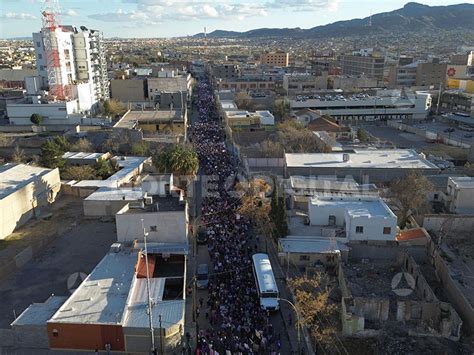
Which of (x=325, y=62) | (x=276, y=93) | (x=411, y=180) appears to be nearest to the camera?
(x=411, y=180)

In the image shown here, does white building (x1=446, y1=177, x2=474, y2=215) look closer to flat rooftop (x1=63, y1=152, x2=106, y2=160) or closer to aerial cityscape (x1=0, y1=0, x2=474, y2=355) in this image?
aerial cityscape (x1=0, y1=0, x2=474, y2=355)

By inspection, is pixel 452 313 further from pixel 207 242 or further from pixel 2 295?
pixel 2 295

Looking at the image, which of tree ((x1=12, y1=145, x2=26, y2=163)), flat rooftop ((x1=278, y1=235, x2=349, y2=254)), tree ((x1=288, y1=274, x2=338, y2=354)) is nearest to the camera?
tree ((x1=288, y1=274, x2=338, y2=354))

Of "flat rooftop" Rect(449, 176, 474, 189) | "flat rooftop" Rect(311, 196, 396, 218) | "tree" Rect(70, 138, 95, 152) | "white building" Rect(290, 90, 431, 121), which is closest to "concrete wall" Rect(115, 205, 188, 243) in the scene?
"flat rooftop" Rect(311, 196, 396, 218)

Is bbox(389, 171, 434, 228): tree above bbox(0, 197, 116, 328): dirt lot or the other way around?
Result: above

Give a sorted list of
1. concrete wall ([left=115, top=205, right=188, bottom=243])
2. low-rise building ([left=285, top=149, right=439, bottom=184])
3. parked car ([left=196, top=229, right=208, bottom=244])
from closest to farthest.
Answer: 1. concrete wall ([left=115, top=205, right=188, bottom=243])
2. parked car ([left=196, top=229, right=208, bottom=244])
3. low-rise building ([left=285, top=149, right=439, bottom=184])

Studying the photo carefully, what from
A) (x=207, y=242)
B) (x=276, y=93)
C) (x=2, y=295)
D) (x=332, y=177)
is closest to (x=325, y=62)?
(x=276, y=93)
